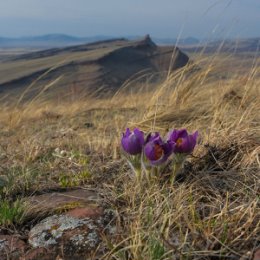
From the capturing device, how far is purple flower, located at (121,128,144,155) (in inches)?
89.9

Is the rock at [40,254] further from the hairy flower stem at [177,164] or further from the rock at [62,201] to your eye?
the hairy flower stem at [177,164]

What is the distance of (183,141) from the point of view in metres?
2.31

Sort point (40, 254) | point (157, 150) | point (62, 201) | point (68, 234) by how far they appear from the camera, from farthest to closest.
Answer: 1. point (62, 201)
2. point (157, 150)
3. point (68, 234)
4. point (40, 254)

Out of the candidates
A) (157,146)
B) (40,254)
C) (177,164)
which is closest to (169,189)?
(177,164)

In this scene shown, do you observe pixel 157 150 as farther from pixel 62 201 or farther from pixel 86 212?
pixel 62 201

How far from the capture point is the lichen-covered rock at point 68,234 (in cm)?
209

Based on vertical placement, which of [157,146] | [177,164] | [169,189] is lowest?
[169,189]

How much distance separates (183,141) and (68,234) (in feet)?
2.05

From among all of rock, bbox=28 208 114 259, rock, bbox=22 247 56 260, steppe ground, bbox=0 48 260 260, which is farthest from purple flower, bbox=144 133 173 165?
rock, bbox=22 247 56 260

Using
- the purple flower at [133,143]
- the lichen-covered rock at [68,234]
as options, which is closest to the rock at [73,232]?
the lichen-covered rock at [68,234]

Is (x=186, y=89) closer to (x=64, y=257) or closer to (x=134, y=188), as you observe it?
(x=134, y=188)

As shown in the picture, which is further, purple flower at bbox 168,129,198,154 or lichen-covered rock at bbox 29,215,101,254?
purple flower at bbox 168,129,198,154

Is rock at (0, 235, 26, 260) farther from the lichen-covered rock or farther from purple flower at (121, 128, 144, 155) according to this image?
purple flower at (121, 128, 144, 155)

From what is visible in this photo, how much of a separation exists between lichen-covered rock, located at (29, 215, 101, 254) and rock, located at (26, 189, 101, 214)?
9 cm
